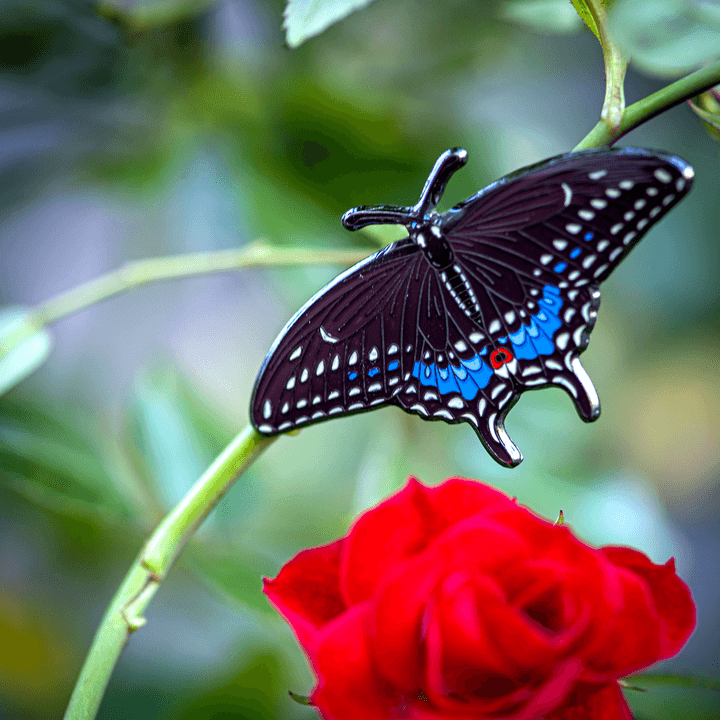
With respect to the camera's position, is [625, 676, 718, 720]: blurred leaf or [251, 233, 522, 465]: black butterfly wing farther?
[625, 676, 718, 720]: blurred leaf

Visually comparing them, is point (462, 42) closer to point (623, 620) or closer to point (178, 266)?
point (178, 266)

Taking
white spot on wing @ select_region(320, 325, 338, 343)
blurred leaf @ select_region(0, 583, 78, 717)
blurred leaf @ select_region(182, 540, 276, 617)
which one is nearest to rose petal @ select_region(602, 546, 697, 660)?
white spot on wing @ select_region(320, 325, 338, 343)

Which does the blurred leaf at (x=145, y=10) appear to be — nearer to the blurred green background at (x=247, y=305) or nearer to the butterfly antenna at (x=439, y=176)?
the blurred green background at (x=247, y=305)

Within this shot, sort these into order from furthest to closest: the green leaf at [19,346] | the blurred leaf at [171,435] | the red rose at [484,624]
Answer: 1. the blurred leaf at [171,435]
2. the green leaf at [19,346]
3. the red rose at [484,624]

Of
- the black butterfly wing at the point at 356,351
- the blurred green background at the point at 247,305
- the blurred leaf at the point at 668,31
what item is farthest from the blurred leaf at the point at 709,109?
the blurred green background at the point at 247,305

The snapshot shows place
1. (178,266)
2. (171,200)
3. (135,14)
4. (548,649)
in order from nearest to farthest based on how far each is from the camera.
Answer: (548,649), (178,266), (135,14), (171,200)

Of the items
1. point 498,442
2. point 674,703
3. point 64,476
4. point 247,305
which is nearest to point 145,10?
point 247,305

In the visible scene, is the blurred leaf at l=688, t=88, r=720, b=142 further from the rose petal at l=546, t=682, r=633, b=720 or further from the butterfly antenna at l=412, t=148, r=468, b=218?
the rose petal at l=546, t=682, r=633, b=720

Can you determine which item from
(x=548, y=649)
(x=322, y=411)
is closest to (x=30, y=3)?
(x=322, y=411)
